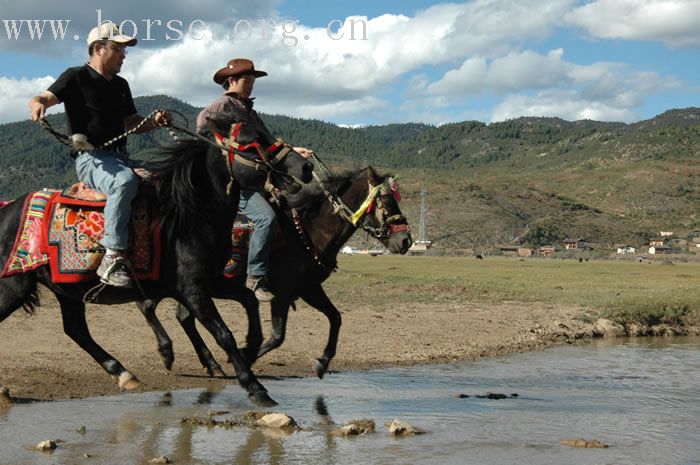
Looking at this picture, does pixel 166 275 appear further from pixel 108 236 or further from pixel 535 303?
pixel 535 303

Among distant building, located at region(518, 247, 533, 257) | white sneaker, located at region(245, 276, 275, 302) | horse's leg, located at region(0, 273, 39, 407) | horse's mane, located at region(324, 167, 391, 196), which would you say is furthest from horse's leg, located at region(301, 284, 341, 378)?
distant building, located at region(518, 247, 533, 257)

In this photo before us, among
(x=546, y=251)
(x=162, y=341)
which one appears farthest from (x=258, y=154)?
(x=546, y=251)

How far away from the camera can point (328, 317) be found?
1009cm

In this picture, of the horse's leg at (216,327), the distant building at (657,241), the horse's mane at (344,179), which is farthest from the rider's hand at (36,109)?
the distant building at (657,241)

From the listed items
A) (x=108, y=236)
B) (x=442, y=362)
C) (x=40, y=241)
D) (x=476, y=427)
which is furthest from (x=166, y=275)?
(x=442, y=362)

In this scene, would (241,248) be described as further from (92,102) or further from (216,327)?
(92,102)

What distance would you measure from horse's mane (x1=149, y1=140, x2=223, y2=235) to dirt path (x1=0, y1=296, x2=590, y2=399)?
2.43 m

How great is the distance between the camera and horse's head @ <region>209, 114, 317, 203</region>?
8000 millimetres

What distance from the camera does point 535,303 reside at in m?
21.8

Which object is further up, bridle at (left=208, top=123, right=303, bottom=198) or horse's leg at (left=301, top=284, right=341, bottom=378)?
bridle at (left=208, top=123, right=303, bottom=198)

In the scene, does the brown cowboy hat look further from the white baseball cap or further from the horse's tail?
the horse's tail

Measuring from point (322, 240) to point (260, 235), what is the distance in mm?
700

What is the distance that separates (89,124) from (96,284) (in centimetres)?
148

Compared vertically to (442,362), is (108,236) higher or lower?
higher
